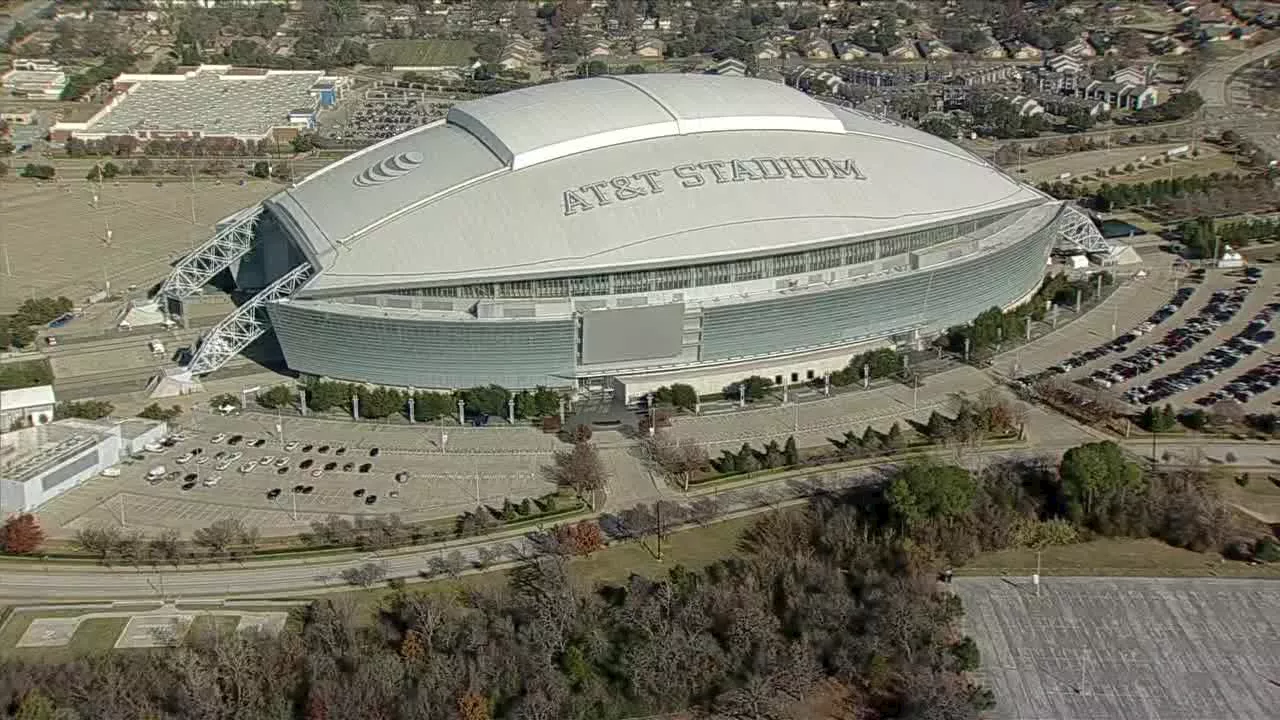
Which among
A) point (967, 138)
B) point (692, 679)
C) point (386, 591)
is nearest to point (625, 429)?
point (386, 591)

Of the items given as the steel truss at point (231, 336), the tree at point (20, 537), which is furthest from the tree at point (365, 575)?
the steel truss at point (231, 336)

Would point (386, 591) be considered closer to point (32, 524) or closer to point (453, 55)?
point (32, 524)

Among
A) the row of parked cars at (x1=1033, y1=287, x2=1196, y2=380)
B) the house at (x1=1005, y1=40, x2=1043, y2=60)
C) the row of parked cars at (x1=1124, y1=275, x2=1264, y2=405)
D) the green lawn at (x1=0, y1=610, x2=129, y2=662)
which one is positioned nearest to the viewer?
the green lawn at (x1=0, y1=610, x2=129, y2=662)

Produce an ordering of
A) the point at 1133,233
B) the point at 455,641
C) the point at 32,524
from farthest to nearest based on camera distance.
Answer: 1. the point at 1133,233
2. the point at 32,524
3. the point at 455,641

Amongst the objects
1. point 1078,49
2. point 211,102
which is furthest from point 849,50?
point 211,102

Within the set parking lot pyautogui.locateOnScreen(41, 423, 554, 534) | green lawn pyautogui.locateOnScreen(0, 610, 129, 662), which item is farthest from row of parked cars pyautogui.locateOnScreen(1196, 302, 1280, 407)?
green lawn pyautogui.locateOnScreen(0, 610, 129, 662)

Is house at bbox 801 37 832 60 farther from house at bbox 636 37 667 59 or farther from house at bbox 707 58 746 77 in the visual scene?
house at bbox 636 37 667 59

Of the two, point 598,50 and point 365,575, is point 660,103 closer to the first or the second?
point 365,575
